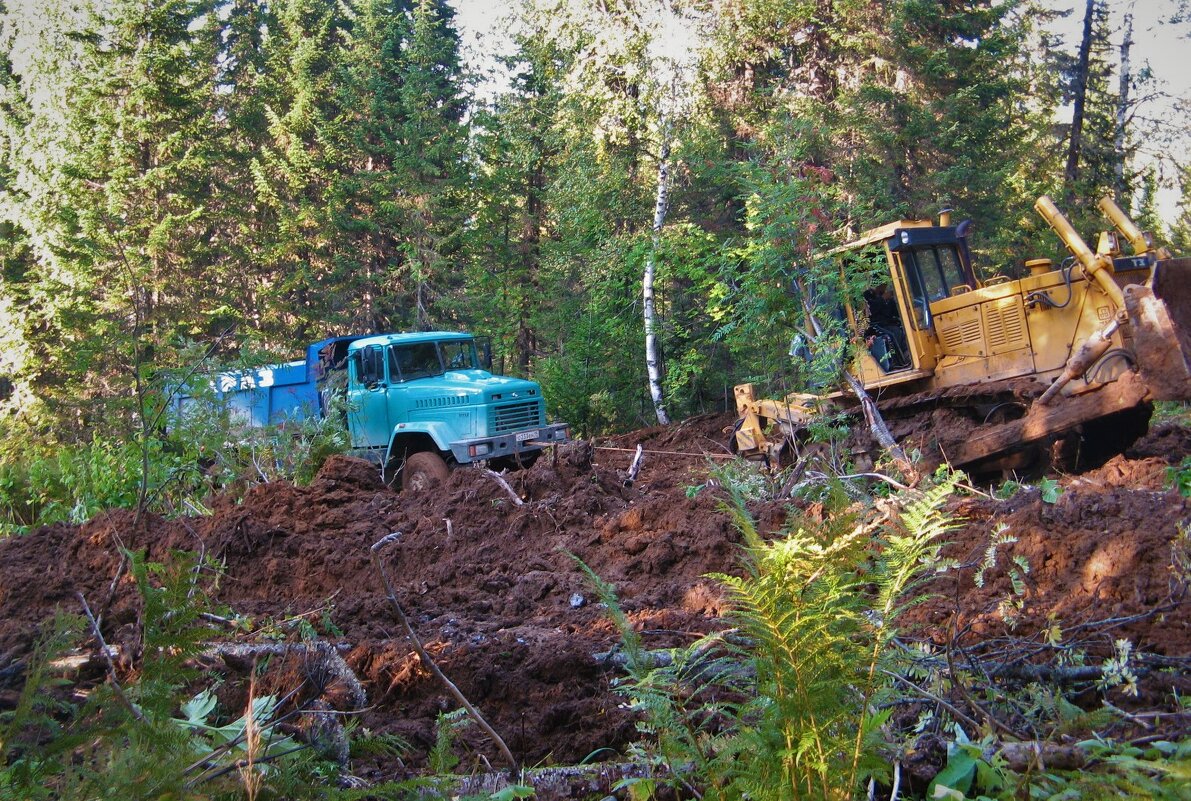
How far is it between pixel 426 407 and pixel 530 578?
27.3ft

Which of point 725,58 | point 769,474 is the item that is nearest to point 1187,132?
point 725,58

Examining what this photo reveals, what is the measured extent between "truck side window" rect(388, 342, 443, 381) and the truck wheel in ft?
5.10

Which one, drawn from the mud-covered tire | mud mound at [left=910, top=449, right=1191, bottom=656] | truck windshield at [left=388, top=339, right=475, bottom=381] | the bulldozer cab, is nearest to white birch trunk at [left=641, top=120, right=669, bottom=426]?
truck windshield at [left=388, top=339, right=475, bottom=381]

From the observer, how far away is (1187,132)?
1106 inches

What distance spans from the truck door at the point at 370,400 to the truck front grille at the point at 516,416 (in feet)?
5.63

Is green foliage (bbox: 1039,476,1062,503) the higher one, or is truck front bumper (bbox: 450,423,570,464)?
truck front bumper (bbox: 450,423,570,464)

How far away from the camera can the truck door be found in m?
14.9

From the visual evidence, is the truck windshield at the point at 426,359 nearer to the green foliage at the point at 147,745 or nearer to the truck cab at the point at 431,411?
the truck cab at the point at 431,411

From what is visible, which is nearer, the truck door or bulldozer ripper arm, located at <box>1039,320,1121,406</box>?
bulldozer ripper arm, located at <box>1039,320,1121,406</box>

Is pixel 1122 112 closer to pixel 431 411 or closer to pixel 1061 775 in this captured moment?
pixel 431 411

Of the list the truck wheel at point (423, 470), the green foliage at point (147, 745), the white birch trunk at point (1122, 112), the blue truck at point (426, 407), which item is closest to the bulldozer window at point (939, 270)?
the blue truck at point (426, 407)

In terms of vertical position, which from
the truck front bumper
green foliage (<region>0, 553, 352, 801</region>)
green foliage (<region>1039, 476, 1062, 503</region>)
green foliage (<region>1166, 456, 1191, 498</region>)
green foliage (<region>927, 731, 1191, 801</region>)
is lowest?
green foliage (<region>1166, 456, 1191, 498</region>)

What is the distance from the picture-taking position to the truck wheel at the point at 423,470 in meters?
13.7

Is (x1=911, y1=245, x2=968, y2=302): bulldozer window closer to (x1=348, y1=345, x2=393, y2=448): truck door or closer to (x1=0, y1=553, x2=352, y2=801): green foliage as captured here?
(x1=348, y1=345, x2=393, y2=448): truck door
